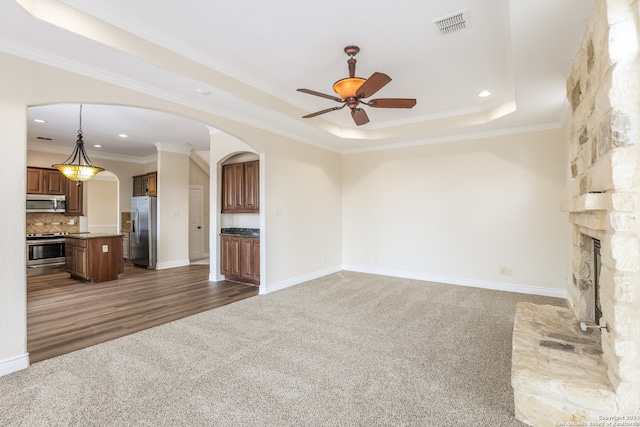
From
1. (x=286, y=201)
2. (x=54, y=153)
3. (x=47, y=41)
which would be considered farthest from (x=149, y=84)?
(x=54, y=153)

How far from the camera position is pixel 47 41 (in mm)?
2334

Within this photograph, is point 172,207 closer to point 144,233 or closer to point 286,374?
point 144,233

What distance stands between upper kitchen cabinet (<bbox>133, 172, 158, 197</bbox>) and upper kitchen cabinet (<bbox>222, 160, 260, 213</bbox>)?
8.06 ft

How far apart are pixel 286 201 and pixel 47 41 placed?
334cm

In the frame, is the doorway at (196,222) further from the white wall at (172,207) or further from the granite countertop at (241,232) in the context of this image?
the granite countertop at (241,232)

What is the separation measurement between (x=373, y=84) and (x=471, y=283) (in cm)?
390

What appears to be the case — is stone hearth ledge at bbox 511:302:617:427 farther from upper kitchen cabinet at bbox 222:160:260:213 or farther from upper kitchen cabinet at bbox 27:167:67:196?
upper kitchen cabinet at bbox 27:167:67:196

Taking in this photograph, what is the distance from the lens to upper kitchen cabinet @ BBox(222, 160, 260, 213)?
17.4ft

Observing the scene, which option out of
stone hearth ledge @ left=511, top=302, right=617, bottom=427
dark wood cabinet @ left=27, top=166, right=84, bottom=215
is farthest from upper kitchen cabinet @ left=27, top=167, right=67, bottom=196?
stone hearth ledge @ left=511, top=302, right=617, bottom=427

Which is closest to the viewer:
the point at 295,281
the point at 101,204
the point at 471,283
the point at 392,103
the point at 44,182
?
the point at 392,103

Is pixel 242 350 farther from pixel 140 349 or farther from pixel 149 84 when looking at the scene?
pixel 149 84

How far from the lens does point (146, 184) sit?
7.62m

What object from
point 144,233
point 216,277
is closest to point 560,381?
point 216,277

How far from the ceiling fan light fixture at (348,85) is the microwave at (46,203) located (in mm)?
7414
